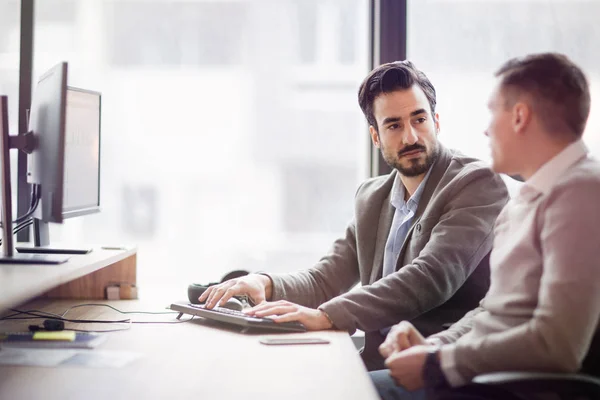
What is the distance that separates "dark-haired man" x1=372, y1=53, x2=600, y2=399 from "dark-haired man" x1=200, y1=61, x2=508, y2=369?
0.92 ft

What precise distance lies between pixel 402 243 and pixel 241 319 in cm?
62

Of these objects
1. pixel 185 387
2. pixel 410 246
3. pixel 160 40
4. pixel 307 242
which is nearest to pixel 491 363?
pixel 185 387

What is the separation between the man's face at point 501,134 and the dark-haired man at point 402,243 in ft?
1.46

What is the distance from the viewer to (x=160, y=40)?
2.87 meters

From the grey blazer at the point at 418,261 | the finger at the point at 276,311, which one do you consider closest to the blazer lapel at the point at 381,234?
the grey blazer at the point at 418,261

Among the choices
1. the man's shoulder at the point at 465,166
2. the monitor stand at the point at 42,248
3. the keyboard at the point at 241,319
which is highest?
the man's shoulder at the point at 465,166

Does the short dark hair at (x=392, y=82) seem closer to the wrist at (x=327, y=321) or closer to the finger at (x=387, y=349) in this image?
the wrist at (x=327, y=321)

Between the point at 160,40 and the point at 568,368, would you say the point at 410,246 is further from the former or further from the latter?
the point at 160,40

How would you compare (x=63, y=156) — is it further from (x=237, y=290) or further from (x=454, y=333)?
(x=454, y=333)

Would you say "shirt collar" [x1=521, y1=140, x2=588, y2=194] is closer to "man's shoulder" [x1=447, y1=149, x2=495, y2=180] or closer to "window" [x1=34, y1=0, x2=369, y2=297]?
"man's shoulder" [x1=447, y1=149, x2=495, y2=180]

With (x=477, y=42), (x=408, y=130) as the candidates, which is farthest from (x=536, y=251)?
(x=477, y=42)

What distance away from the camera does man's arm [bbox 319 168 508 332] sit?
1.79m

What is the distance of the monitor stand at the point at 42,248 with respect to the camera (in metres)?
2.23

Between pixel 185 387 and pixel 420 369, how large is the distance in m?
0.47
